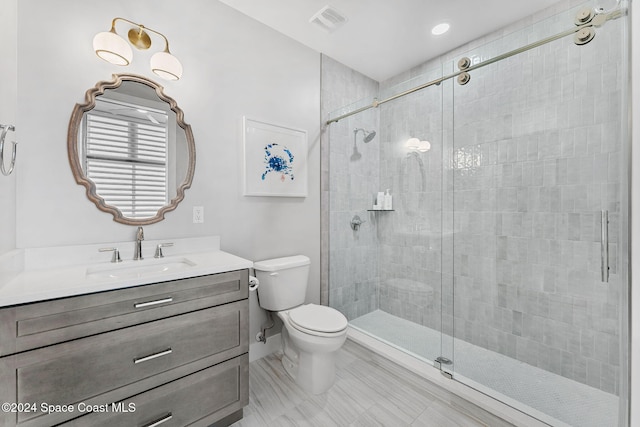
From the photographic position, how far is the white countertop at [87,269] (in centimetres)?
96

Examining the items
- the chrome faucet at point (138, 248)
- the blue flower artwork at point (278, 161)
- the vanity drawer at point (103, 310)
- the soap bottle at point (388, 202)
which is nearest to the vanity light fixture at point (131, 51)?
the blue flower artwork at point (278, 161)

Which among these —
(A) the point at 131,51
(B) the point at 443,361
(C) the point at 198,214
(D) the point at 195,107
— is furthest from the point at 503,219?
(A) the point at 131,51

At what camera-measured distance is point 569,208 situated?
1.73 metres

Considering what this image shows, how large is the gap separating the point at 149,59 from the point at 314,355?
2.09 m

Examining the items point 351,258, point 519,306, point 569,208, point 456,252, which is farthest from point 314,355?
point 569,208

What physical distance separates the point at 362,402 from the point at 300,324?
1.94ft

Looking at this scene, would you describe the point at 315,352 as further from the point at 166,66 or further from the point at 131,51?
the point at 131,51

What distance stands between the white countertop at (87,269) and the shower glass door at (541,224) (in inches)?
69.1

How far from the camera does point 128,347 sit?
1094mm

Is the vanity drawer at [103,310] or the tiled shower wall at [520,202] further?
the tiled shower wall at [520,202]

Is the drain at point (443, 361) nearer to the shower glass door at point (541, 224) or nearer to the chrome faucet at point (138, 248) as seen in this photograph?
the shower glass door at point (541, 224)

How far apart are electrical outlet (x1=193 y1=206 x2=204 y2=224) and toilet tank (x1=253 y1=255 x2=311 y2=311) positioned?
49 centimetres

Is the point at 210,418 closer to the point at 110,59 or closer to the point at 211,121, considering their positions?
the point at 211,121

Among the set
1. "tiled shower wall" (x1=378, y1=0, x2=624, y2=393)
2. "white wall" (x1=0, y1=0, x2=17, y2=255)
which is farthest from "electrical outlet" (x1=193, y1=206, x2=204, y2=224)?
"tiled shower wall" (x1=378, y1=0, x2=624, y2=393)
